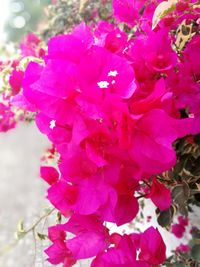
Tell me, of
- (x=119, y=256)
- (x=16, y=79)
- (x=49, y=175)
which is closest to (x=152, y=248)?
(x=119, y=256)

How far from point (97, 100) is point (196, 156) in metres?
0.21

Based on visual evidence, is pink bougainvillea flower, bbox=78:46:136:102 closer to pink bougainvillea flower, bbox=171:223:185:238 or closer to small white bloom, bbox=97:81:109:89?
small white bloom, bbox=97:81:109:89

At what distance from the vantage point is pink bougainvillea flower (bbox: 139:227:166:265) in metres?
0.48

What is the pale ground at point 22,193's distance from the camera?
0.95 metres

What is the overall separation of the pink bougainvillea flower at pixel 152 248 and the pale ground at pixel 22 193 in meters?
0.21

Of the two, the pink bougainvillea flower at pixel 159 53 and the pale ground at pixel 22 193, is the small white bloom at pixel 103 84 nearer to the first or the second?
the pink bougainvillea flower at pixel 159 53

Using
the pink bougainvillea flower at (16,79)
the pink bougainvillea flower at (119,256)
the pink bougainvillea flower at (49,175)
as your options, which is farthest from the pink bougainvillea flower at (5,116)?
the pink bougainvillea flower at (119,256)

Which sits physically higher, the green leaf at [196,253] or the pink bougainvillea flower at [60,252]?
the pink bougainvillea flower at [60,252]

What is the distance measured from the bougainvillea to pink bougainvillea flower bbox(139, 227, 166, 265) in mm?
21

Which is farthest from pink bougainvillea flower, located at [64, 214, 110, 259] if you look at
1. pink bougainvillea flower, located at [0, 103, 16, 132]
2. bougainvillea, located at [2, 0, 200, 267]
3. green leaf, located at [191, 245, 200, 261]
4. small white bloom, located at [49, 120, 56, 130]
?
pink bougainvillea flower, located at [0, 103, 16, 132]

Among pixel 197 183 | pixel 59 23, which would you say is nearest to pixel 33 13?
pixel 59 23

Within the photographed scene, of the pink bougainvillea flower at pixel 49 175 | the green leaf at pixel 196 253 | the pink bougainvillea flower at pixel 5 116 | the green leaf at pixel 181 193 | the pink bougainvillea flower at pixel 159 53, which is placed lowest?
the green leaf at pixel 196 253

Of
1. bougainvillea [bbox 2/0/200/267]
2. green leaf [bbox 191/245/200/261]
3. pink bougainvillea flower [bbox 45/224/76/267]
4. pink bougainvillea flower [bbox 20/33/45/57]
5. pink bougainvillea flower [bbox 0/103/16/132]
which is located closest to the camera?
bougainvillea [bbox 2/0/200/267]

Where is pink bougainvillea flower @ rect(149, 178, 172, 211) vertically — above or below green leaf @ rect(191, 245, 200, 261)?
→ above
